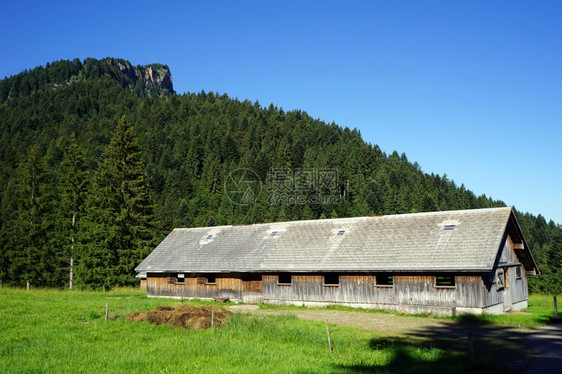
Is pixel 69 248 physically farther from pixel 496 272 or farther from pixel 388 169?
pixel 388 169

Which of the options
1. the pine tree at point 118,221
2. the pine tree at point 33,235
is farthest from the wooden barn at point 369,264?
the pine tree at point 33,235

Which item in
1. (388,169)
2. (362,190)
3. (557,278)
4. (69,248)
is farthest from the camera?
(388,169)

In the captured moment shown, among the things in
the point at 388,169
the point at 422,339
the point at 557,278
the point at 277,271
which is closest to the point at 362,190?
the point at 388,169

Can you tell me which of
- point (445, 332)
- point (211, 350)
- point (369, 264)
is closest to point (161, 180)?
point (369, 264)

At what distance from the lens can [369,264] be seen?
2812 centimetres

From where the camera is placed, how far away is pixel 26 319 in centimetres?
2241

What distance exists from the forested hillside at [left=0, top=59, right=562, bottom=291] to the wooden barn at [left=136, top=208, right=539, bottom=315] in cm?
1616

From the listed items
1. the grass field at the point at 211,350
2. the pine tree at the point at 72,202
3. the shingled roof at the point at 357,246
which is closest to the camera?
the grass field at the point at 211,350

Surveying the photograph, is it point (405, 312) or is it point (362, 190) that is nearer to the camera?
point (405, 312)

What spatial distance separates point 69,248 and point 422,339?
45824 millimetres

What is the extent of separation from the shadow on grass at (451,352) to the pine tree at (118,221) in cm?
3909

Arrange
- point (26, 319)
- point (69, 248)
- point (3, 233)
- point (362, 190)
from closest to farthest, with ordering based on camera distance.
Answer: point (26, 319) < point (69, 248) < point (3, 233) < point (362, 190)

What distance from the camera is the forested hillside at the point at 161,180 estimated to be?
171 ft

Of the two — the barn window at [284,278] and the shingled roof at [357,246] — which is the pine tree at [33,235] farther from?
the barn window at [284,278]
